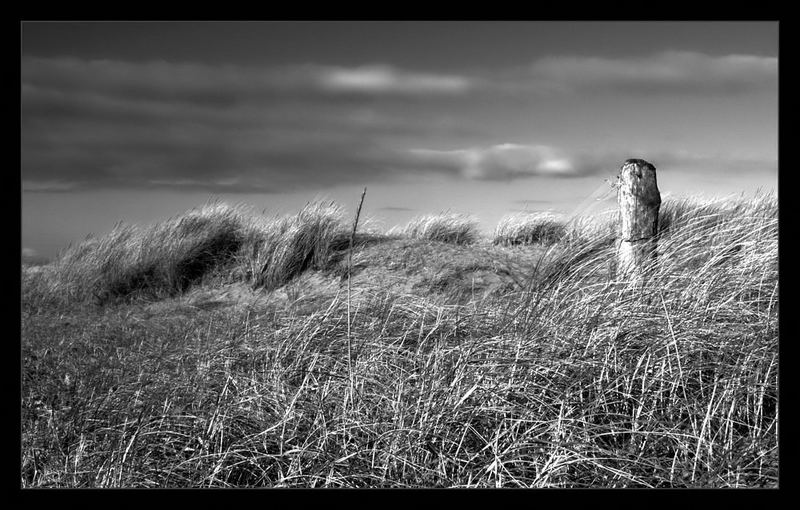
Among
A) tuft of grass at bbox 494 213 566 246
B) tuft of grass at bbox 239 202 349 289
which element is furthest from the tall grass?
tuft of grass at bbox 494 213 566 246

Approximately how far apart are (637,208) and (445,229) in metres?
6.28

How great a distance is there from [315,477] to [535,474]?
901 millimetres

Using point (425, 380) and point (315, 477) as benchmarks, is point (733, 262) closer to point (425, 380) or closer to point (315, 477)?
point (425, 380)

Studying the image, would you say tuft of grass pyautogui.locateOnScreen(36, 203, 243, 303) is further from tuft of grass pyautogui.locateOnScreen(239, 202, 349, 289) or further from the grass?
the grass

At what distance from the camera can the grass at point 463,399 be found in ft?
8.80

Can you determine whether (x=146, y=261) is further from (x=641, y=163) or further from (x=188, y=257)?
(x=641, y=163)

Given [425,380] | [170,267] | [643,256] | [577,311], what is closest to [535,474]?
[425,380]

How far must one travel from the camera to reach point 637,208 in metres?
4.88

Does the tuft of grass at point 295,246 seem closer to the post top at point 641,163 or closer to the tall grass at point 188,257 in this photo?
the tall grass at point 188,257

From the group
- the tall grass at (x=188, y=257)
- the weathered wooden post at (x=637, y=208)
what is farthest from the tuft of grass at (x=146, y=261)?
the weathered wooden post at (x=637, y=208)

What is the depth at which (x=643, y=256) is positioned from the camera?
4758 millimetres

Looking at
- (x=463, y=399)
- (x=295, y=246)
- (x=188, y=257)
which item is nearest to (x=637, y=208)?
(x=463, y=399)

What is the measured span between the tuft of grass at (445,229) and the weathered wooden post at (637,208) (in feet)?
19.9
